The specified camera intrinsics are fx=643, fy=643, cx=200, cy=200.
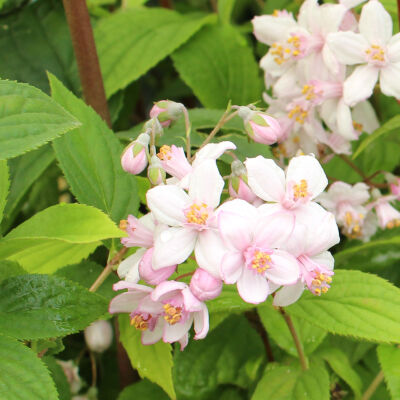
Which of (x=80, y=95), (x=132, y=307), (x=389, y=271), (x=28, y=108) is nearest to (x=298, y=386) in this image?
(x=132, y=307)

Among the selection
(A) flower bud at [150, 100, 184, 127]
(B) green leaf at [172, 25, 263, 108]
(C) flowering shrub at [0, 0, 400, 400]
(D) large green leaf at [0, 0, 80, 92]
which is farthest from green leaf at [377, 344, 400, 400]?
(D) large green leaf at [0, 0, 80, 92]

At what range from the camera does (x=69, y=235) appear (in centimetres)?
68

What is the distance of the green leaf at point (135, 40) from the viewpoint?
133cm

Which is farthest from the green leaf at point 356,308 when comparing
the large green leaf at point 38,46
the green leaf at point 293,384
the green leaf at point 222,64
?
the large green leaf at point 38,46

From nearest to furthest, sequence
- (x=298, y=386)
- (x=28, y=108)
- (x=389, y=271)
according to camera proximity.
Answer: (x=28, y=108), (x=298, y=386), (x=389, y=271)

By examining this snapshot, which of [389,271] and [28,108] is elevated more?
[28,108]

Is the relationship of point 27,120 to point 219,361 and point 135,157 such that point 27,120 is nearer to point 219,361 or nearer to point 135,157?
point 135,157

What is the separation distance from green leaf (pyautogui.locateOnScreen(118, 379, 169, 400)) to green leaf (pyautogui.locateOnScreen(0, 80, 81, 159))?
1.94 feet

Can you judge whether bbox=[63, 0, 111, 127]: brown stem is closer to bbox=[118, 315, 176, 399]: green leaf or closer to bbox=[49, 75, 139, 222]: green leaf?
bbox=[49, 75, 139, 222]: green leaf

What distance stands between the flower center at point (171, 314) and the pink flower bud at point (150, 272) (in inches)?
1.2

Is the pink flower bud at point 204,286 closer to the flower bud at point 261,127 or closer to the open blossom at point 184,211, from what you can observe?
the open blossom at point 184,211

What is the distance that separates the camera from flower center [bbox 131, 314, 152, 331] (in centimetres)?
79

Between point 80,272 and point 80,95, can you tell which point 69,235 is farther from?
point 80,95

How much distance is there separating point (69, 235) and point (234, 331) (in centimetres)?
57
